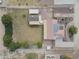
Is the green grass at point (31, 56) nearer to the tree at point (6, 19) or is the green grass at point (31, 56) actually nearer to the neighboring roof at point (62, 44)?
the neighboring roof at point (62, 44)

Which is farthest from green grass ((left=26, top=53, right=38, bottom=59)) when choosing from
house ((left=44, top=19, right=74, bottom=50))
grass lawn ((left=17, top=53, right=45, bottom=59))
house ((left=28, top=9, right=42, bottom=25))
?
house ((left=28, top=9, right=42, bottom=25))

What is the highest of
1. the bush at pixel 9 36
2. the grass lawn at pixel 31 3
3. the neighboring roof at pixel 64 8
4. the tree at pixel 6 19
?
the grass lawn at pixel 31 3

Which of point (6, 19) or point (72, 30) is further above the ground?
point (6, 19)

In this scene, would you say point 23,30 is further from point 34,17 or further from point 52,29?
point 52,29

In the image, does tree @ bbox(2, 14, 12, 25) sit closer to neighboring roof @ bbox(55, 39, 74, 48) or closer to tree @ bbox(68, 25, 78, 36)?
neighboring roof @ bbox(55, 39, 74, 48)

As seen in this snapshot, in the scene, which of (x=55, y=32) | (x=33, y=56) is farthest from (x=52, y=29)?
(x=33, y=56)

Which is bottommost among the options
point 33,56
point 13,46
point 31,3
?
point 33,56

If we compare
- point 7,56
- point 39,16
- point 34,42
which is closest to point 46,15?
point 39,16

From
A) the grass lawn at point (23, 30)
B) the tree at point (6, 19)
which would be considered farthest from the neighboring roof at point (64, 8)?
the tree at point (6, 19)

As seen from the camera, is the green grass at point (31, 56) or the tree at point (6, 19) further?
the green grass at point (31, 56)
